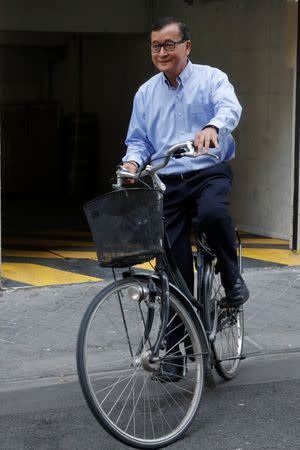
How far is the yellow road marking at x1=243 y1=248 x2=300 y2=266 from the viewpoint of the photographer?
9.13 metres

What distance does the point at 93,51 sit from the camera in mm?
14156

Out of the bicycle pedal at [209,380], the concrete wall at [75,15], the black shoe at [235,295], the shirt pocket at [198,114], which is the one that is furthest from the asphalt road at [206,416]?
the concrete wall at [75,15]

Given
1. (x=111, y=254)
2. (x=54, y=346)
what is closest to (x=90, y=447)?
(x=111, y=254)

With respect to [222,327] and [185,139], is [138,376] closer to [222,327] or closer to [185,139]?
[222,327]

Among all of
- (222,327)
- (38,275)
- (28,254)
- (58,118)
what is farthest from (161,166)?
(58,118)

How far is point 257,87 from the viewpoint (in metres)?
10.4

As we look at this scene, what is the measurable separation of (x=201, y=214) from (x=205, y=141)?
20.9 inches

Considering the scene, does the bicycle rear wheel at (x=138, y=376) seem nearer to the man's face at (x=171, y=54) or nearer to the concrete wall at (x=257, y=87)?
the man's face at (x=171, y=54)

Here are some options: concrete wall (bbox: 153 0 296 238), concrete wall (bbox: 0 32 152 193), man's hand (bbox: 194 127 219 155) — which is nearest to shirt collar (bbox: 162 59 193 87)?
man's hand (bbox: 194 127 219 155)

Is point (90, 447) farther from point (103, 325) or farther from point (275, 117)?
point (275, 117)

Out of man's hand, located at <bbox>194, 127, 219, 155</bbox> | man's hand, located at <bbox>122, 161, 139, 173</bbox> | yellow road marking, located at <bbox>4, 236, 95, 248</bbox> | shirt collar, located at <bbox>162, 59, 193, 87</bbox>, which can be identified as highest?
shirt collar, located at <bbox>162, 59, 193, 87</bbox>

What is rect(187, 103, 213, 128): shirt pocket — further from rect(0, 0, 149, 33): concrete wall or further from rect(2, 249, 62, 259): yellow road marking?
rect(0, 0, 149, 33): concrete wall

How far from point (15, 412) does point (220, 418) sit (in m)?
1.05

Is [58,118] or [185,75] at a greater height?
[185,75]
